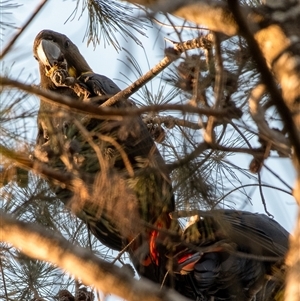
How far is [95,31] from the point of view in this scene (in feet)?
10.2

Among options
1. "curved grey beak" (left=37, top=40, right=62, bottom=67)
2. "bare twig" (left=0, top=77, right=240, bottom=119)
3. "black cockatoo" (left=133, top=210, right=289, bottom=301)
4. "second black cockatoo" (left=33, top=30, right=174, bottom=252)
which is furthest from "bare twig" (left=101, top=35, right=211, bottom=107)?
"curved grey beak" (left=37, top=40, right=62, bottom=67)

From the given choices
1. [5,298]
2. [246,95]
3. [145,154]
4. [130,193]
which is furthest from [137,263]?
[246,95]

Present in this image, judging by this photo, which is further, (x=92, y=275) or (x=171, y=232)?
(x=171, y=232)

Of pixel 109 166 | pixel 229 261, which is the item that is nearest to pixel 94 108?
pixel 109 166

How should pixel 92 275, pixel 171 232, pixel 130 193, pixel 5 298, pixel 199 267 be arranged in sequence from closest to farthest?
1. pixel 92 275
2. pixel 130 193
3. pixel 171 232
4. pixel 5 298
5. pixel 199 267

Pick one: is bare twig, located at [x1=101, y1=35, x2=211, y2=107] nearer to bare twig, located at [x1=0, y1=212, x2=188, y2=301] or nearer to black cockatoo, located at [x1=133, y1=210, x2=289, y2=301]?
black cockatoo, located at [x1=133, y1=210, x2=289, y2=301]

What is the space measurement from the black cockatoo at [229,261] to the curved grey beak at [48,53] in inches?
59.0

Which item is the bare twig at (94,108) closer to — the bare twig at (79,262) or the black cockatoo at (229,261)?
the bare twig at (79,262)

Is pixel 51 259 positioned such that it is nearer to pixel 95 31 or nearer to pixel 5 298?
pixel 5 298

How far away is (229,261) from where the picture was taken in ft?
9.34

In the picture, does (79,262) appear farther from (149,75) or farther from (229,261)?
(229,261)

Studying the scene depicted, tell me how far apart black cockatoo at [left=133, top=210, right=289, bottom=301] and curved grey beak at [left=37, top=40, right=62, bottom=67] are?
1498mm

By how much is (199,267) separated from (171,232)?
0.74 m

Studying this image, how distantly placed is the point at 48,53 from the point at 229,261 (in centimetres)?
166
